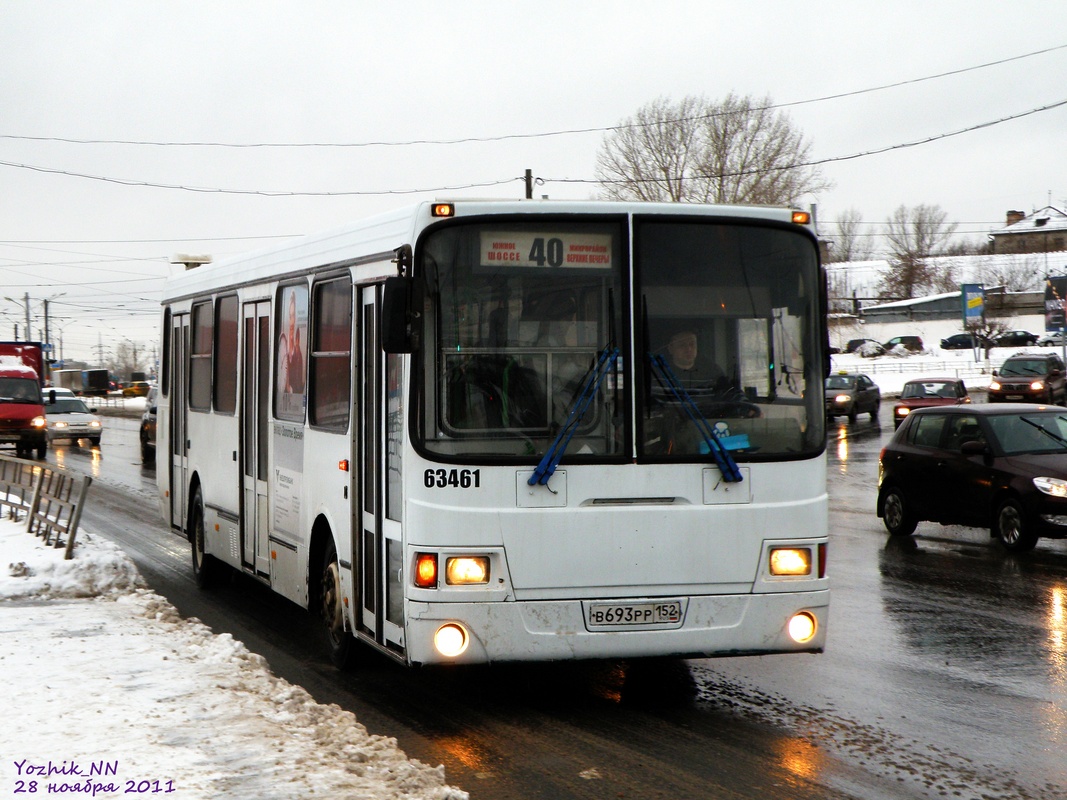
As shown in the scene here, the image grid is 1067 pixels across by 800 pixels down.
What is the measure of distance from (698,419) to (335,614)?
110 inches

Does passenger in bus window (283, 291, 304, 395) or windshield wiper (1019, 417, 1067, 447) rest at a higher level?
passenger in bus window (283, 291, 304, 395)

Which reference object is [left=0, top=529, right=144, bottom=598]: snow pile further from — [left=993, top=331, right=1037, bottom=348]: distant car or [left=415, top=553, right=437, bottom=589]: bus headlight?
[left=993, top=331, right=1037, bottom=348]: distant car

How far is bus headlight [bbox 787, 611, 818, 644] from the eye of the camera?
667cm

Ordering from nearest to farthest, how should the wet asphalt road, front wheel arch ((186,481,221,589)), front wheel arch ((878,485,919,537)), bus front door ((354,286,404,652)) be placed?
the wet asphalt road → bus front door ((354,286,404,652)) → front wheel arch ((186,481,221,589)) → front wheel arch ((878,485,919,537))

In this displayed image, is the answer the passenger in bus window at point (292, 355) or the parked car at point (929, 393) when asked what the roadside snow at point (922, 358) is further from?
the passenger in bus window at point (292, 355)

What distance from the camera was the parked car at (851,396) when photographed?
135 feet

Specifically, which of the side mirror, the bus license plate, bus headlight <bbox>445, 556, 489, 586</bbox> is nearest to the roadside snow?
the bus license plate

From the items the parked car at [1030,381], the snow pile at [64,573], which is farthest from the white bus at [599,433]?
the parked car at [1030,381]

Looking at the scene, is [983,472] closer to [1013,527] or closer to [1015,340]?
[1013,527]

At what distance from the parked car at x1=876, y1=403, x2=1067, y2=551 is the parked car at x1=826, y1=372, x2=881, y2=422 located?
84.1ft

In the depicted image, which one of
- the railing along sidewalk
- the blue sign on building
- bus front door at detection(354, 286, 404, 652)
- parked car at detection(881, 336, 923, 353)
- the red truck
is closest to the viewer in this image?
bus front door at detection(354, 286, 404, 652)

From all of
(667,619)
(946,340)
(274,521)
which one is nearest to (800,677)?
(667,619)

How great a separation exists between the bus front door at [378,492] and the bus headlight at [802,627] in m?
2.03

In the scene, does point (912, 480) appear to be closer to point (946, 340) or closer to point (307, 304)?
point (307, 304)
